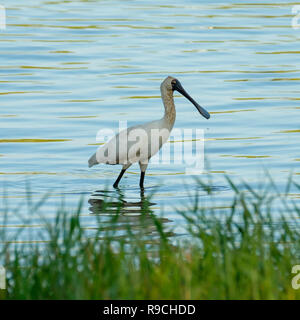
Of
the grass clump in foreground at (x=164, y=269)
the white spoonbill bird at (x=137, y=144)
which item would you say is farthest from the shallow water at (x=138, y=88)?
the grass clump in foreground at (x=164, y=269)

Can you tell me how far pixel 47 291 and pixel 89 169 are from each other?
7550 millimetres

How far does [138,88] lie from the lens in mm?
18672

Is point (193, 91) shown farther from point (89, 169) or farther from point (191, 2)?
point (191, 2)

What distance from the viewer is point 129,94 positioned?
18.2m

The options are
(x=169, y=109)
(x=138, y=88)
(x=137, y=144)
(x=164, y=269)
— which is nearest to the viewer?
(x=164, y=269)

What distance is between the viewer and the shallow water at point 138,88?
12.7 meters

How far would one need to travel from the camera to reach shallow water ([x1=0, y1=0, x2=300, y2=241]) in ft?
41.7

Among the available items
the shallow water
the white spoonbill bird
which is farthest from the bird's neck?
the shallow water

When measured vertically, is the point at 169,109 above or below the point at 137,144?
above

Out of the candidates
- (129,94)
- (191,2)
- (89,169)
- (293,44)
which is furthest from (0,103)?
(191,2)

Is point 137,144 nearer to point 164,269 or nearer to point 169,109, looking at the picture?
point 169,109

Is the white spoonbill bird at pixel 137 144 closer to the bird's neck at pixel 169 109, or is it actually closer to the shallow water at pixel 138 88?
the bird's neck at pixel 169 109

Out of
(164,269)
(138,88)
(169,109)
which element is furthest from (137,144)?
(138,88)

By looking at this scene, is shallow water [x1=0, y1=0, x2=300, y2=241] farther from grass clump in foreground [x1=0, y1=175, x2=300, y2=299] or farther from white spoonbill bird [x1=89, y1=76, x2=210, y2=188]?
grass clump in foreground [x1=0, y1=175, x2=300, y2=299]
